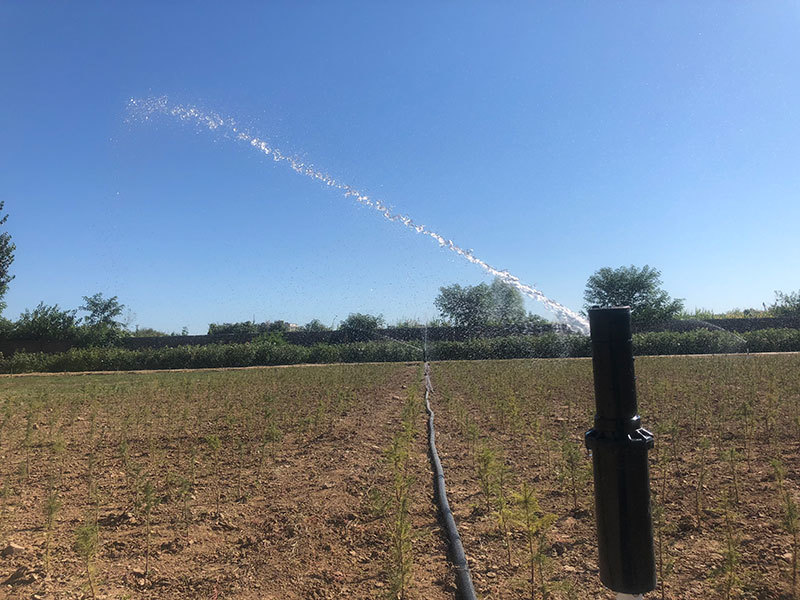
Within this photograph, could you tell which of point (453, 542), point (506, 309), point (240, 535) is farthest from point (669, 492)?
point (506, 309)

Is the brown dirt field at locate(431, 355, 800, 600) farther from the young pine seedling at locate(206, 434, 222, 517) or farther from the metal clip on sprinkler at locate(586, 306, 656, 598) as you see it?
the young pine seedling at locate(206, 434, 222, 517)

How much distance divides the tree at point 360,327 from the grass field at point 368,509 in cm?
2695

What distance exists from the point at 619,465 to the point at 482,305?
141 feet

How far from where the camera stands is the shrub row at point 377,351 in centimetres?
2833

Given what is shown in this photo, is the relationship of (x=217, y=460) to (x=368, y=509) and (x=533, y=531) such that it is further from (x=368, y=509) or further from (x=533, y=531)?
(x=533, y=531)

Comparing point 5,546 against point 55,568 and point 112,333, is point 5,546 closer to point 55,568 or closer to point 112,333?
point 55,568

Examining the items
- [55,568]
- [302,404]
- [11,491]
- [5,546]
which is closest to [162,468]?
[11,491]

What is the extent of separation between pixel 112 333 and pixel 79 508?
3692 centimetres

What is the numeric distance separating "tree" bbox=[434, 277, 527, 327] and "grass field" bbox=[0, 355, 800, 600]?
2750 centimetres

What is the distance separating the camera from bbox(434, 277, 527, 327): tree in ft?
120

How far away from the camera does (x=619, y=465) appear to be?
947 mm

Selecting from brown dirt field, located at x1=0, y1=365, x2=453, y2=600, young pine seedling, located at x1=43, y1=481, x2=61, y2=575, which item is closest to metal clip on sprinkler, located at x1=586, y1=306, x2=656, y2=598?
brown dirt field, located at x1=0, y1=365, x2=453, y2=600

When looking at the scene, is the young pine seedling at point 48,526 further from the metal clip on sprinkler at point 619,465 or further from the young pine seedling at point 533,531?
the metal clip on sprinkler at point 619,465

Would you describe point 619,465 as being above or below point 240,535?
above
